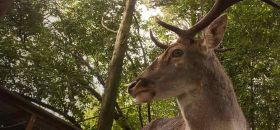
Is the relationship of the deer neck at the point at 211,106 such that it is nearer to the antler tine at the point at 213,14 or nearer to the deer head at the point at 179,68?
the deer head at the point at 179,68

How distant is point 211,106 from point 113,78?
6.73 m

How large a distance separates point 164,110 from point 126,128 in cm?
391

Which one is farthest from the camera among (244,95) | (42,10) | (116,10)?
(116,10)

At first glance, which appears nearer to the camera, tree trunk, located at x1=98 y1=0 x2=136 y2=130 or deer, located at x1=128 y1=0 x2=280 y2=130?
deer, located at x1=128 y1=0 x2=280 y2=130

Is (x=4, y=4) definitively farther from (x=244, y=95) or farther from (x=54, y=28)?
(x=54, y=28)

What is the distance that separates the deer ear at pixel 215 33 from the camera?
19.1ft

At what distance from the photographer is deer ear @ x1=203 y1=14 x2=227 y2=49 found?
5.81m

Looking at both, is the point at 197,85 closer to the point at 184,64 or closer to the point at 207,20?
the point at 184,64

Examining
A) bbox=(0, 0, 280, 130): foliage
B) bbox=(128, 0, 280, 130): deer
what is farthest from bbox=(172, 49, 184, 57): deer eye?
bbox=(0, 0, 280, 130): foliage

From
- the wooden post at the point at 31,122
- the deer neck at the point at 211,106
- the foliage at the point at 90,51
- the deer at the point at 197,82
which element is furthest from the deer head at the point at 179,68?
the foliage at the point at 90,51

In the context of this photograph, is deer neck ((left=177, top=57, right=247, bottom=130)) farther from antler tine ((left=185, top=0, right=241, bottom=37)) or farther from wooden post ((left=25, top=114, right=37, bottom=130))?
wooden post ((left=25, top=114, right=37, bottom=130))

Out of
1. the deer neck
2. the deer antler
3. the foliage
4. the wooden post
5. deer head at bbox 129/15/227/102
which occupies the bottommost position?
the deer neck

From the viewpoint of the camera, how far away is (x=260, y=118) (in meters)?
14.3

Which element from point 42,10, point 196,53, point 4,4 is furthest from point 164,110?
point 4,4
